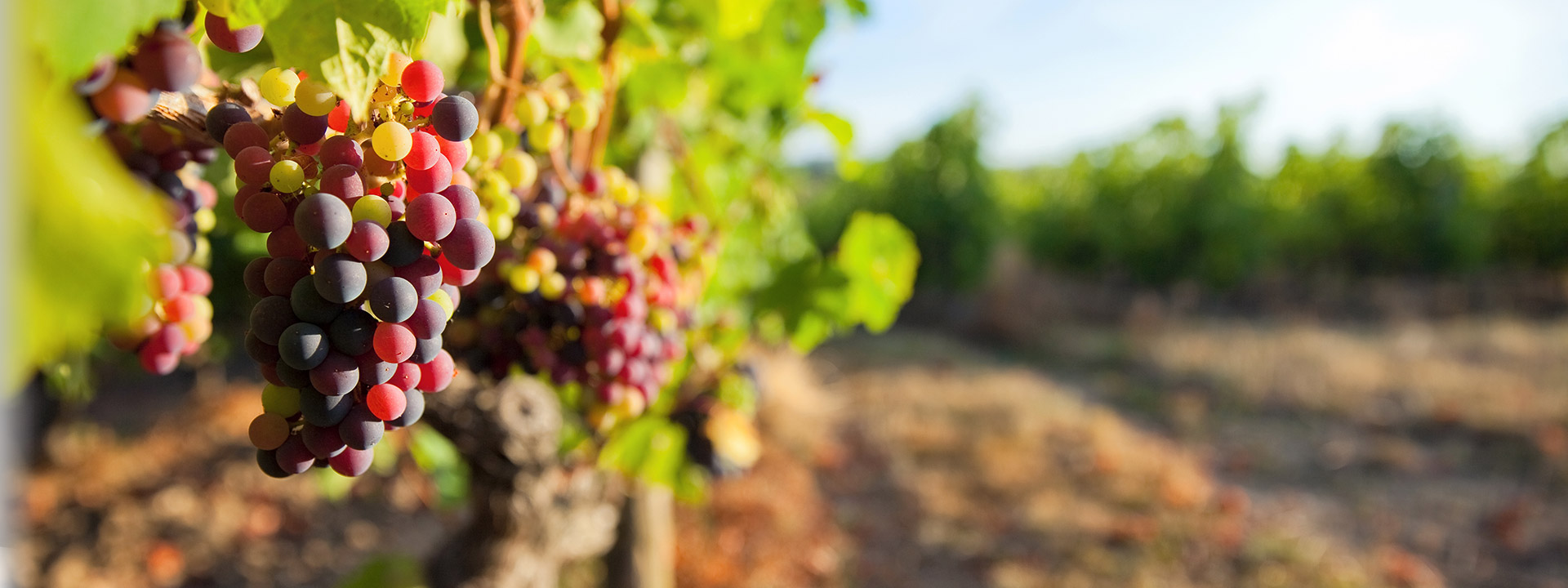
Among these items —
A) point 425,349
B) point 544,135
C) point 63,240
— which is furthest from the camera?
point 544,135

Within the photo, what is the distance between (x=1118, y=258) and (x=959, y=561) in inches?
381

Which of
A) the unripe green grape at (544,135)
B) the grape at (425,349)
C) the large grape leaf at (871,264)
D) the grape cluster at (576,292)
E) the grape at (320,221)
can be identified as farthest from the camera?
the large grape leaf at (871,264)

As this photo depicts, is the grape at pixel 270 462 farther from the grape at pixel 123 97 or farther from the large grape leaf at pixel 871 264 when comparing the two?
the large grape leaf at pixel 871 264

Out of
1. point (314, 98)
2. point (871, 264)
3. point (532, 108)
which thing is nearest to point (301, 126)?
point (314, 98)

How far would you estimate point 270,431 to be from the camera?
659mm

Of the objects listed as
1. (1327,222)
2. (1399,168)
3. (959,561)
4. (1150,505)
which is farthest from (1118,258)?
(959,561)

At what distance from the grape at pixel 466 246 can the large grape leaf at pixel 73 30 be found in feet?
0.75

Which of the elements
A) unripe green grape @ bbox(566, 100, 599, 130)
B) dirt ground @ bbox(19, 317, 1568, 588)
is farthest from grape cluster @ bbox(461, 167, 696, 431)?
dirt ground @ bbox(19, 317, 1568, 588)

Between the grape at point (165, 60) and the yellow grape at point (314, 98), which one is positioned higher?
the yellow grape at point (314, 98)

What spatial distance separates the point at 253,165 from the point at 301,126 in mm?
49

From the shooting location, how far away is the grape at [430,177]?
621 mm

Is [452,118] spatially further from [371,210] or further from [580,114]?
[580,114]

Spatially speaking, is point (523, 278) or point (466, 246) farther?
point (523, 278)

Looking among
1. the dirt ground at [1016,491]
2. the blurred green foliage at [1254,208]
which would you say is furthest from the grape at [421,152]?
the blurred green foliage at [1254,208]
